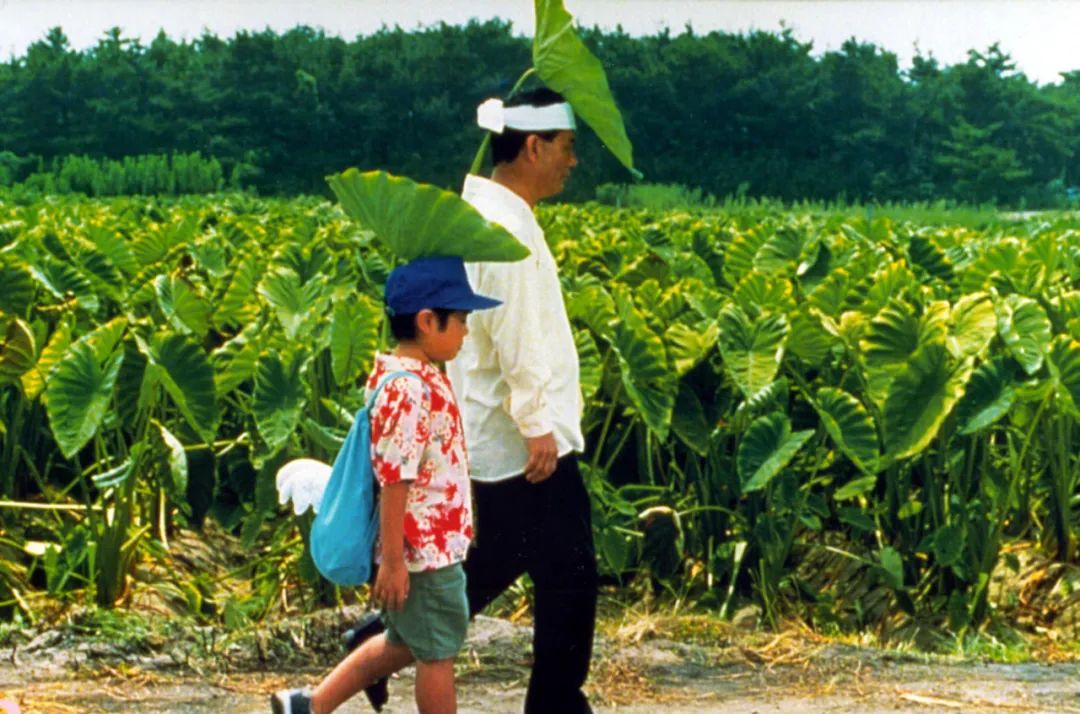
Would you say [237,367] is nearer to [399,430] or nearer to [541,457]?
[541,457]

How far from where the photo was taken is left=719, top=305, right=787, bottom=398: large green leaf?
5746 mm

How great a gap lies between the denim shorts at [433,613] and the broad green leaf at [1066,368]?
2694 millimetres

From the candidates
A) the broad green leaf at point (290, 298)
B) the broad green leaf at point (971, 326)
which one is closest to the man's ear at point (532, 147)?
the broad green leaf at point (971, 326)

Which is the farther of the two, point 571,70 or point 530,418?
point 571,70

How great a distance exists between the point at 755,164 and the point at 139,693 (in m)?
62.9

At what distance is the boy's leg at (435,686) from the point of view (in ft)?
11.7

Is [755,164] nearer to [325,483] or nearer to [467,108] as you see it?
[467,108]

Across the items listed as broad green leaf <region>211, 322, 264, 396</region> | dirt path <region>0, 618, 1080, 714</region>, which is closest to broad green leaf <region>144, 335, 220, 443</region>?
broad green leaf <region>211, 322, 264, 396</region>

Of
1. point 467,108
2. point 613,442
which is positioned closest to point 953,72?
point 467,108

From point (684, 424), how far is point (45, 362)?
2.15 metres

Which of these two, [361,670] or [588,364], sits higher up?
[588,364]

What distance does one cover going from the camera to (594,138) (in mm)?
63094

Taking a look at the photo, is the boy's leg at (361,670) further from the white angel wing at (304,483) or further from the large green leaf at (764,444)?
the large green leaf at (764,444)

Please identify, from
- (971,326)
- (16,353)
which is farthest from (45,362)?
(971,326)
